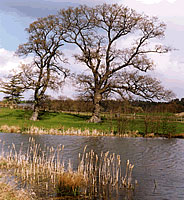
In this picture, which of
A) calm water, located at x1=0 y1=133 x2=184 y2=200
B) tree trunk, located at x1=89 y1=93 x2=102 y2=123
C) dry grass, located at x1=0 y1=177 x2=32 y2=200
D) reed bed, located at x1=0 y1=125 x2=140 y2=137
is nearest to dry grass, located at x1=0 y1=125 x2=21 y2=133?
reed bed, located at x1=0 y1=125 x2=140 y2=137

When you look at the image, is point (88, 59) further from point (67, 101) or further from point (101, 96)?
point (67, 101)

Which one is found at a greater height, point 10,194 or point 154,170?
point 10,194

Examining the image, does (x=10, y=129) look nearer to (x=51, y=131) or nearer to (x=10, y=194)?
(x=51, y=131)

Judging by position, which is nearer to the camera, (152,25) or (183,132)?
(183,132)

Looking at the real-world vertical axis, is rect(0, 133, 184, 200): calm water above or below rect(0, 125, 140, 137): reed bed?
below

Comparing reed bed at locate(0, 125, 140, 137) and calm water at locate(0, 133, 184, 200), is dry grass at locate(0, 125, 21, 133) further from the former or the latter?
calm water at locate(0, 133, 184, 200)

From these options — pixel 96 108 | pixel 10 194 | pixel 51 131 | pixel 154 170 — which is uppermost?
pixel 96 108

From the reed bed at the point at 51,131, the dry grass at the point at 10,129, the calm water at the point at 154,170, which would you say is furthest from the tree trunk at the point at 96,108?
the calm water at the point at 154,170

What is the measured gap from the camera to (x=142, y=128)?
3650cm

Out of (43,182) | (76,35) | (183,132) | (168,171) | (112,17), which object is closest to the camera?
(43,182)

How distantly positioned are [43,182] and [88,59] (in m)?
35.4

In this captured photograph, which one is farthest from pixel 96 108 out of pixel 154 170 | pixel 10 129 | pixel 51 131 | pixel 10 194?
pixel 10 194


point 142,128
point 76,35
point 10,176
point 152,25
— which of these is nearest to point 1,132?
point 142,128

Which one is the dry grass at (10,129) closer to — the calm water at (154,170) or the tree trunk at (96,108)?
the calm water at (154,170)
